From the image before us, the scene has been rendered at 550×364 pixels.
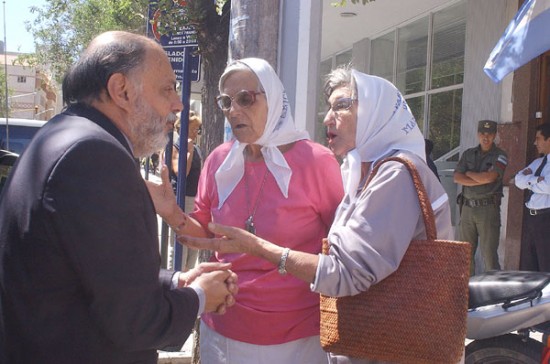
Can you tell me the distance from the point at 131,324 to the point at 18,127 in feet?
21.5

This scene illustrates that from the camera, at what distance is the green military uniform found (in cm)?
746

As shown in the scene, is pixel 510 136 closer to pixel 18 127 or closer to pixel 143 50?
pixel 18 127

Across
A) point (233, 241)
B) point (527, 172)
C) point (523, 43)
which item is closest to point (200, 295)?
point (233, 241)

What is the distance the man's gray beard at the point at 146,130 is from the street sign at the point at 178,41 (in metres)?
3.40

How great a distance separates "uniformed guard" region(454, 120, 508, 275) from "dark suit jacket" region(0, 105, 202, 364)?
20.9ft

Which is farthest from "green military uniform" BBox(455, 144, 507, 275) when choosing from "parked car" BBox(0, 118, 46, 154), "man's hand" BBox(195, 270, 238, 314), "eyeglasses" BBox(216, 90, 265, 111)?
"man's hand" BBox(195, 270, 238, 314)

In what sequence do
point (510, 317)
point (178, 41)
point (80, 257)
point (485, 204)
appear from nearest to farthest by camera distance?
point (80, 257), point (510, 317), point (178, 41), point (485, 204)

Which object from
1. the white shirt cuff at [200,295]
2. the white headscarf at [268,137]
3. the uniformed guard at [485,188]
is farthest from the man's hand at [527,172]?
the white shirt cuff at [200,295]

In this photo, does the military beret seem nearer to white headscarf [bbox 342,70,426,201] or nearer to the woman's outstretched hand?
white headscarf [bbox 342,70,426,201]

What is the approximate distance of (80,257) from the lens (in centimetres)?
155

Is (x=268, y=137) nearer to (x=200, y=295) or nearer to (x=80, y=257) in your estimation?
(x=200, y=295)

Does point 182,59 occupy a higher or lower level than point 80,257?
higher

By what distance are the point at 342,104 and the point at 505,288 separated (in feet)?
5.53

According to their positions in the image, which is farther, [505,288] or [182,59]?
[182,59]
